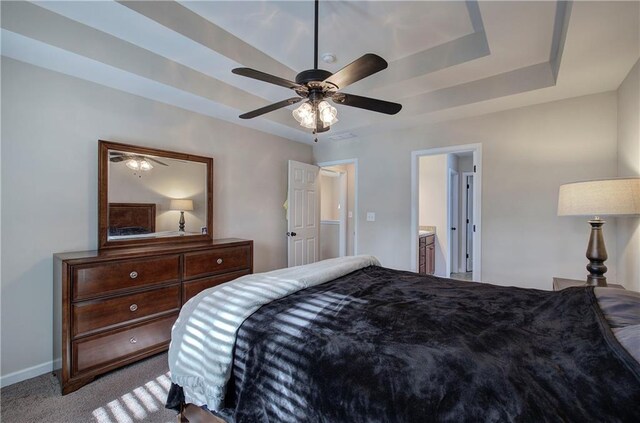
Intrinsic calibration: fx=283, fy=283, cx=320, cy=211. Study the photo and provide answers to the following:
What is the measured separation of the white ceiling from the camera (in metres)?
1.90

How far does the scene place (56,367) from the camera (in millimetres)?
2162

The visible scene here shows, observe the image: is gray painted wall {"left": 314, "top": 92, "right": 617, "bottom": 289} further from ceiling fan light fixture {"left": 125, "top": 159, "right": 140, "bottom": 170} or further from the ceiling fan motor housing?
ceiling fan light fixture {"left": 125, "top": 159, "right": 140, "bottom": 170}

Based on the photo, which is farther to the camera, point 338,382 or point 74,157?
point 74,157

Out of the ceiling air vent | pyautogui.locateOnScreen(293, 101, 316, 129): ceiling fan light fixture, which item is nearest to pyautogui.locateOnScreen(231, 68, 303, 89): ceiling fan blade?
pyautogui.locateOnScreen(293, 101, 316, 129): ceiling fan light fixture

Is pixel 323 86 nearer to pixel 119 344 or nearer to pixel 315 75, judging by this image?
pixel 315 75

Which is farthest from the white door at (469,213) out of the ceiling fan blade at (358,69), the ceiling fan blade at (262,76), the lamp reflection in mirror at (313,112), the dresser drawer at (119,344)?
the dresser drawer at (119,344)

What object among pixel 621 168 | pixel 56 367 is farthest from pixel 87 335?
pixel 621 168

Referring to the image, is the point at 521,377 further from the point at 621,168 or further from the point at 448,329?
the point at 621,168

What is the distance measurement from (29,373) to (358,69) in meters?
3.23

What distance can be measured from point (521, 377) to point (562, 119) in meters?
3.02

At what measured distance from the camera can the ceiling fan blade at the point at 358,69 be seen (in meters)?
1.51

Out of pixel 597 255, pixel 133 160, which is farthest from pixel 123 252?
pixel 597 255

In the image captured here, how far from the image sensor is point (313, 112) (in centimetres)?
193

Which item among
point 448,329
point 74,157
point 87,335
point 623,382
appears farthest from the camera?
point 74,157
